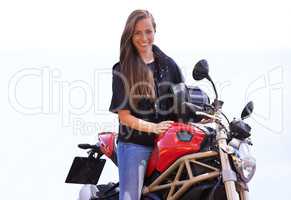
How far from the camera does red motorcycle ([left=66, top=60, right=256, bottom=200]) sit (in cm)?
318

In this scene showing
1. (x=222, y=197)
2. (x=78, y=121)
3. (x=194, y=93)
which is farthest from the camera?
(x=78, y=121)

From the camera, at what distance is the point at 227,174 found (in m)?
3.12


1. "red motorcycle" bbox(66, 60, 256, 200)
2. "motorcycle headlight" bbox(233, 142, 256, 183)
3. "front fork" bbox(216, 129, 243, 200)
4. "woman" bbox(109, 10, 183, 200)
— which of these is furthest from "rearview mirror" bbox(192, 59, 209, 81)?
"motorcycle headlight" bbox(233, 142, 256, 183)

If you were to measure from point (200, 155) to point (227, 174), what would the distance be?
231mm

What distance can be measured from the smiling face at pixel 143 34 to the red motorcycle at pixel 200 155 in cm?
44

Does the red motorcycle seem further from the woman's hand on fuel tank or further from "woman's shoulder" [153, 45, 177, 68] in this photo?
"woman's shoulder" [153, 45, 177, 68]

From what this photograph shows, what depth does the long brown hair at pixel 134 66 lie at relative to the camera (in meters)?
3.54

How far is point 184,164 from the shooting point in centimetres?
333

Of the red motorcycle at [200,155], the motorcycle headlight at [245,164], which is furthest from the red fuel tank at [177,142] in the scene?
the motorcycle headlight at [245,164]

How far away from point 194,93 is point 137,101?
0.36 metres

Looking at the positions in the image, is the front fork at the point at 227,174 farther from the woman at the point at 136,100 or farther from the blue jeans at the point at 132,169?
the blue jeans at the point at 132,169

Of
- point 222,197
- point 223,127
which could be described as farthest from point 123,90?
point 222,197

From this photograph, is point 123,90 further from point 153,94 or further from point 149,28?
point 149,28

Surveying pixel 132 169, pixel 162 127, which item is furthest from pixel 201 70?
pixel 132 169
